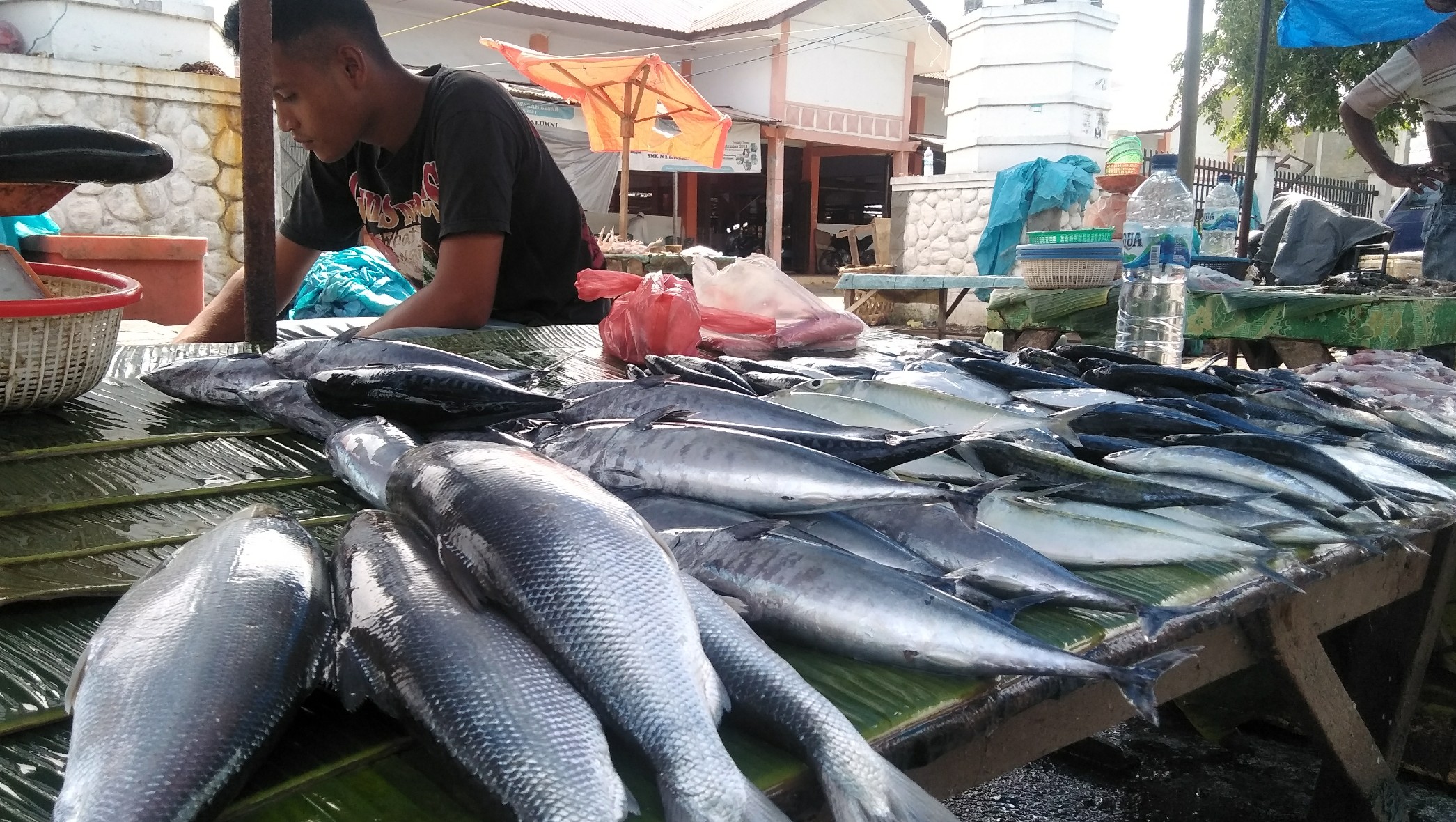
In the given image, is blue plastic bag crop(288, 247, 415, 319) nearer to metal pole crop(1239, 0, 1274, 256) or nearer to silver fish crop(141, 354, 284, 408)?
silver fish crop(141, 354, 284, 408)

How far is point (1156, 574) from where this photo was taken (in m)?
1.80

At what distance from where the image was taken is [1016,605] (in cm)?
151

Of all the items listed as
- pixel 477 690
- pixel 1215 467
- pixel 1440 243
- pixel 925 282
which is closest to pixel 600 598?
pixel 477 690

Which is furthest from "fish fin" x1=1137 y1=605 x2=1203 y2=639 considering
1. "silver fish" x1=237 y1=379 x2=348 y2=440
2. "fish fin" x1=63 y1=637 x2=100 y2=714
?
"silver fish" x1=237 y1=379 x2=348 y2=440

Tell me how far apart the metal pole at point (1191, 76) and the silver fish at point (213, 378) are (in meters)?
6.96

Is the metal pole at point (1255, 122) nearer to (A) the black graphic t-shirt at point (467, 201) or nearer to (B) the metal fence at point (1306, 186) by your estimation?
(B) the metal fence at point (1306, 186)

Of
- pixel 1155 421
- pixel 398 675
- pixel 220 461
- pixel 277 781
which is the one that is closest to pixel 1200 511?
pixel 1155 421

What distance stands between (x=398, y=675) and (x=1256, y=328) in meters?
6.33

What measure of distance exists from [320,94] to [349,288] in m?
3.26

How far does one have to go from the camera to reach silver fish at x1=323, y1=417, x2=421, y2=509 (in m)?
1.90

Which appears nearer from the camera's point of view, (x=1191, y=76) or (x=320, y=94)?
(x=320, y=94)

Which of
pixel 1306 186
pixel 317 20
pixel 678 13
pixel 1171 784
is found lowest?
pixel 1171 784

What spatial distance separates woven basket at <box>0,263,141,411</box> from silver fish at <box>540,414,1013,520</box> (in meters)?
1.56

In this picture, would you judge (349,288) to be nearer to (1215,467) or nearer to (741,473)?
(741,473)
